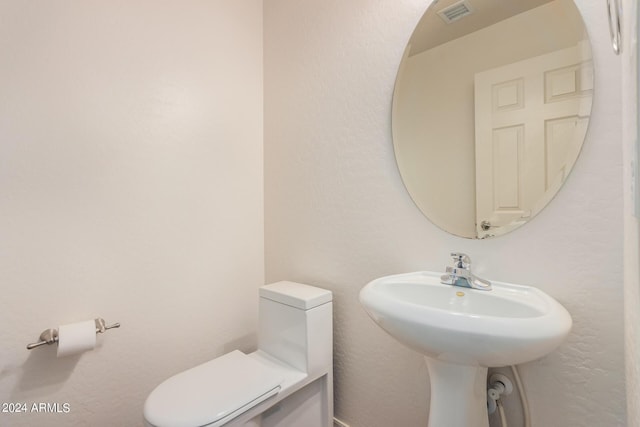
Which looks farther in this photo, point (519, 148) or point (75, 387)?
point (75, 387)

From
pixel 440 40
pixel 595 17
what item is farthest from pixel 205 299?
pixel 595 17

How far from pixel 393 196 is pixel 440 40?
60 centimetres

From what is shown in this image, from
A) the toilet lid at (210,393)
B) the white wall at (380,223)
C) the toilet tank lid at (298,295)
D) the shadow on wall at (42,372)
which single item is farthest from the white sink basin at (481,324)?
the shadow on wall at (42,372)

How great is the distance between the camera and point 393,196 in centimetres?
121

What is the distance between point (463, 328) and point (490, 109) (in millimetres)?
739

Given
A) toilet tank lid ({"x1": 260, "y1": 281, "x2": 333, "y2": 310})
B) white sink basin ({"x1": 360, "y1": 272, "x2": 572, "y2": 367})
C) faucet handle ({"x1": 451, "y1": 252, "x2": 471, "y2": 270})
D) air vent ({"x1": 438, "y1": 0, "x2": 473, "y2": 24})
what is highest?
air vent ({"x1": 438, "y1": 0, "x2": 473, "y2": 24})

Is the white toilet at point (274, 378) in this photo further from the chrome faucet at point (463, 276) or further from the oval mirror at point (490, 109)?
the oval mirror at point (490, 109)

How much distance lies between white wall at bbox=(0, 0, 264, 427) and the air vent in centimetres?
106

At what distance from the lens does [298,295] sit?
131cm

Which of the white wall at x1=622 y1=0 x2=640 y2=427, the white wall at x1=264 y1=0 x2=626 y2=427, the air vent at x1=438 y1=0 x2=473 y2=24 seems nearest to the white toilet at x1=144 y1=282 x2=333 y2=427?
the white wall at x1=264 y1=0 x2=626 y2=427

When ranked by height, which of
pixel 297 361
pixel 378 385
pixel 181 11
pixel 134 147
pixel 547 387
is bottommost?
pixel 378 385

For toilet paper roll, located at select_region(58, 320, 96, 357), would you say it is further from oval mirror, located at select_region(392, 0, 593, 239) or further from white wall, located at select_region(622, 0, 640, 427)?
white wall, located at select_region(622, 0, 640, 427)

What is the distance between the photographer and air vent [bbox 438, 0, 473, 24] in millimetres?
1032

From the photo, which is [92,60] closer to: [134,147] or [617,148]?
[134,147]
